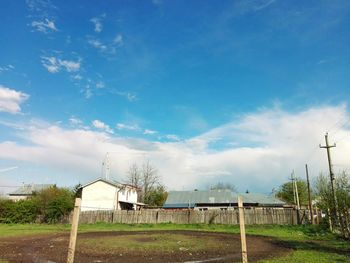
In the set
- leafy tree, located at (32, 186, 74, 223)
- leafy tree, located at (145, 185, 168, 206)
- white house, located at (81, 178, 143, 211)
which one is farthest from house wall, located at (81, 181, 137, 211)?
leafy tree, located at (145, 185, 168, 206)

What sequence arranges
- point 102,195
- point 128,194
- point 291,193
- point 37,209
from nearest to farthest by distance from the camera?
point 37,209
point 102,195
point 128,194
point 291,193

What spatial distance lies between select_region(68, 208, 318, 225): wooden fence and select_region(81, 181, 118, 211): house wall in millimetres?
13673

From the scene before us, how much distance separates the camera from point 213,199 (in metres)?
60.6

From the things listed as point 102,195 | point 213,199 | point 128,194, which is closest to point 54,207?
point 102,195

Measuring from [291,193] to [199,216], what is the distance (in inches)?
2084

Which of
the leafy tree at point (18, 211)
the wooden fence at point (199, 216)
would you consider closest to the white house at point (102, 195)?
the leafy tree at point (18, 211)

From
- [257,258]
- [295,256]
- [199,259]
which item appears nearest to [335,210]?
[295,256]

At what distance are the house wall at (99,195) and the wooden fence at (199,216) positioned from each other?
13673mm

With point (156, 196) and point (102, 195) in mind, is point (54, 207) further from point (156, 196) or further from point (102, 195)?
point (156, 196)

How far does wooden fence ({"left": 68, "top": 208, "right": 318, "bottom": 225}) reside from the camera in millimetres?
35406

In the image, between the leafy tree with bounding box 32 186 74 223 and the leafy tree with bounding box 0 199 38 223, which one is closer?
the leafy tree with bounding box 32 186 74 223

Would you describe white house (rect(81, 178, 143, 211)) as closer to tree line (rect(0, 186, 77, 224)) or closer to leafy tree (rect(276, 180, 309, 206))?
tree line (rect(0, 186, 77, 224))

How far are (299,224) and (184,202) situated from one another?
3011 cm

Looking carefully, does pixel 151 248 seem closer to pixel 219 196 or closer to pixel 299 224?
pixel 299 224
